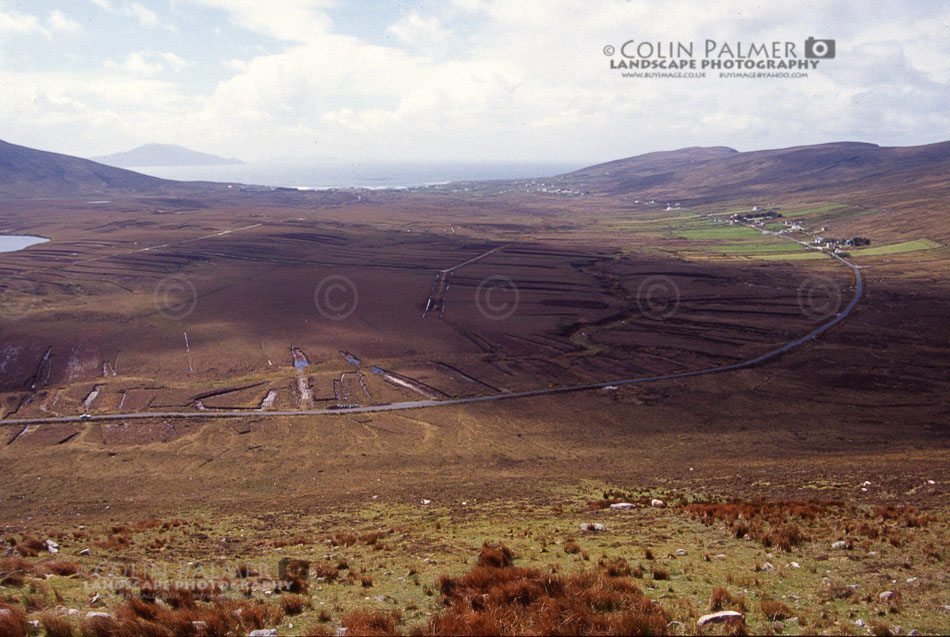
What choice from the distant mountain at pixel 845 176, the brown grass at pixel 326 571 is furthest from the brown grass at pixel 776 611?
the distant mountain at pixel 845 176

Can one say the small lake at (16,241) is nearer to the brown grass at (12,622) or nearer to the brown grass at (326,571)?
the brown grass at (326,571)

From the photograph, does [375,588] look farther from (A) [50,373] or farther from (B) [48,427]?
(A) [50,373]

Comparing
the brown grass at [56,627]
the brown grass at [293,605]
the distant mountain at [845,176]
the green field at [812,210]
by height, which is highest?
the distant mountain at [845,176]

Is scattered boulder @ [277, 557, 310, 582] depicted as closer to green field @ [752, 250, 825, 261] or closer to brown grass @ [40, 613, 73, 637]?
brown grass @ [40, 613, 73, 637]

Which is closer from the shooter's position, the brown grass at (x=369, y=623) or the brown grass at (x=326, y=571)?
the brown grass at (x=369, y=623)

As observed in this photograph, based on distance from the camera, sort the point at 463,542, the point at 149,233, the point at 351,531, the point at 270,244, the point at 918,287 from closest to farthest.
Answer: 1. the point at 463,542
2. the point at 351,531
3. the point at 918,287
4. the point at 270,244
5. the point at 149,233

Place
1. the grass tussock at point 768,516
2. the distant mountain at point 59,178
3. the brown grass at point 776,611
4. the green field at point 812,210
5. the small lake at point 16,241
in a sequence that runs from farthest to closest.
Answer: the distant mountain at point 59,178, the green field at point 812,210, the small lake at point 16,241, the grass tussock at point 768,516, the brown grass at point 776,611

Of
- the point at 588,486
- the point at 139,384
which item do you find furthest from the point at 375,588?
the point at 139,384
